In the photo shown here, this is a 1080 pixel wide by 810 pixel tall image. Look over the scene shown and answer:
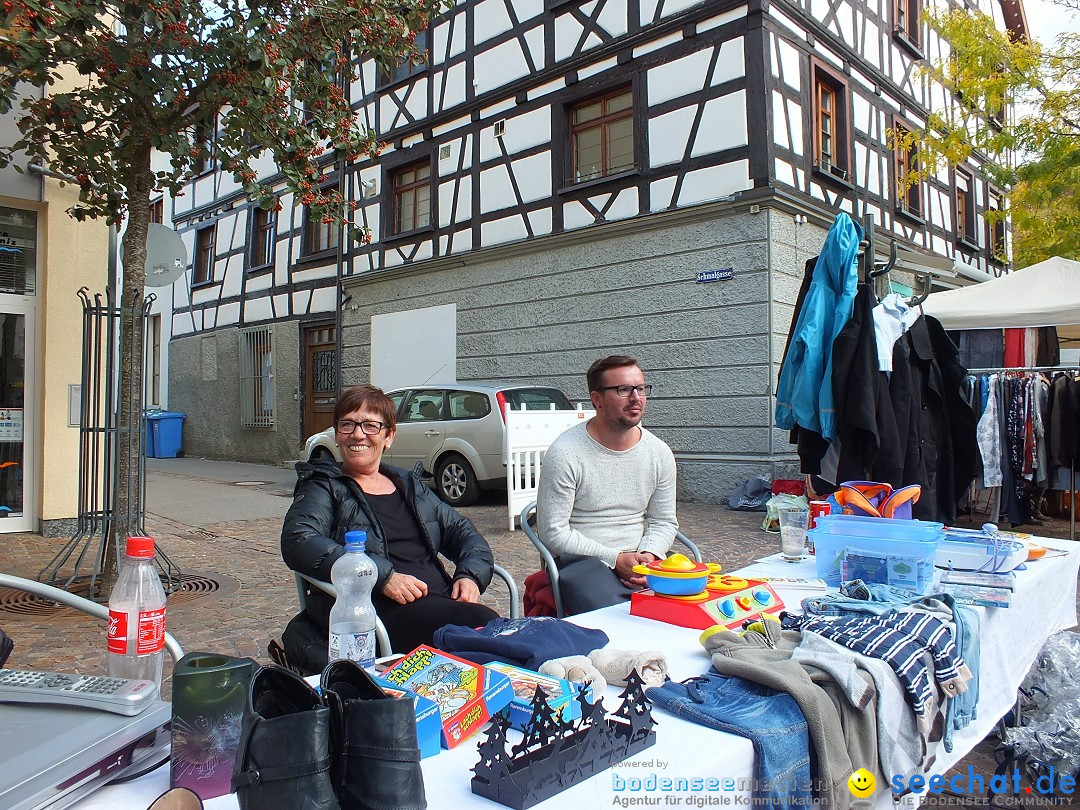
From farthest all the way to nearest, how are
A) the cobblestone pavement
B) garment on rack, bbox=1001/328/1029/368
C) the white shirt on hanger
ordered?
garment on rack, bbox=1001/328/1029/368 → the white shirt on hanger → the cobblestone pavement

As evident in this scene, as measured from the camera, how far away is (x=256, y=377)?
16.1 meters

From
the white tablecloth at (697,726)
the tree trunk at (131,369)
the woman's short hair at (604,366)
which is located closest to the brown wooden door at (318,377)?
the tree trunk at (131,369)

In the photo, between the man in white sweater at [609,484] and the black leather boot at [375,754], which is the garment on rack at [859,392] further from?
the black leather boot at [375,754]

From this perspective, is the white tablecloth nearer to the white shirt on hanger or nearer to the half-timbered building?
the white shirt on hanger

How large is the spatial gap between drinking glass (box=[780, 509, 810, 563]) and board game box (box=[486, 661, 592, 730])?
5.32 feet

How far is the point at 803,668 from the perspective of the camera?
4.77 ft

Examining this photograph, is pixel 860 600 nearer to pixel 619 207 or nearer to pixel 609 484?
pixel 609 484

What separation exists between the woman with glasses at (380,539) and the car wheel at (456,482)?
6211 millimetres

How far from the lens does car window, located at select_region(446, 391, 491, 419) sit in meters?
9.01

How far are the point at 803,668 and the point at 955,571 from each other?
4.03ft

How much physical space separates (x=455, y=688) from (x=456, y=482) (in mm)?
8069

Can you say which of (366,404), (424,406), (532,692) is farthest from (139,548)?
(424,406)

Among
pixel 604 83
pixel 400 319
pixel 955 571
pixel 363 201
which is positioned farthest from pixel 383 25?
pixel 363 201

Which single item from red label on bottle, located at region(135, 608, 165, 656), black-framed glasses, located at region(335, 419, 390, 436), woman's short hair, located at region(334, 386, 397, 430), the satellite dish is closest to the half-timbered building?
the satellite dish
